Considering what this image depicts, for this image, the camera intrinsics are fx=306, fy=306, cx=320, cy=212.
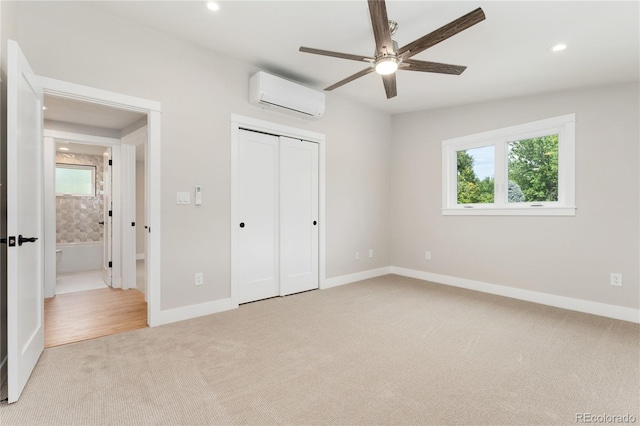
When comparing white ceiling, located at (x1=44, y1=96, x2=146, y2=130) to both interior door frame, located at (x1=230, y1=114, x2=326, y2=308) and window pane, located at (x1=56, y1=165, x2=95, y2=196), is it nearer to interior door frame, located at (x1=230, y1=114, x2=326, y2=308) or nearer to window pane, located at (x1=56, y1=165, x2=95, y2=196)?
interior door frame, located at (x1=230, y1=114, x2=326, y2=308)

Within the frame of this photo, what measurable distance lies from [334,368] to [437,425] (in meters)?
0.76

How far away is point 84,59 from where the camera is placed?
2.54 m

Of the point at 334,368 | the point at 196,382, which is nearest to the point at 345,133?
the point at 334,368

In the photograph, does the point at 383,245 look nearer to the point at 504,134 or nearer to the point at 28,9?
the point at 504,134

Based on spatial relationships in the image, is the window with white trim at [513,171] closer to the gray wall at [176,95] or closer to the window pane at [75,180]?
the gray wall at [176,95]

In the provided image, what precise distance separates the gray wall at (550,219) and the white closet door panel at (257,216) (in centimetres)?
244

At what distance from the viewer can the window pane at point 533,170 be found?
12.5 ft

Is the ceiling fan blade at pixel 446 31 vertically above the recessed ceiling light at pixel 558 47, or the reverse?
the recessed ceiling light at pixel 558 47

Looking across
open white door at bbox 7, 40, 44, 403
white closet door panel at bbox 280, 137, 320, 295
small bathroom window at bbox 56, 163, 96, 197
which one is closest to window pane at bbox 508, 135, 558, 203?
white closet door panel at bbox 280, 137, 320, 295

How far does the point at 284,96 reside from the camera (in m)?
3.59

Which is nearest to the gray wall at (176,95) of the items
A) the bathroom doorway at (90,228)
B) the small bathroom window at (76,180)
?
the bathroom doorway at (90,228)

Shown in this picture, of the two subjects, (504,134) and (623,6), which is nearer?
(623,6)

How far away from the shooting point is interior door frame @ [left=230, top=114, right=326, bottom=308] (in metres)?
3.41

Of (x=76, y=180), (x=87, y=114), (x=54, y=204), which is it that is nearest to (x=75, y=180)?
(x=76, y=180)
